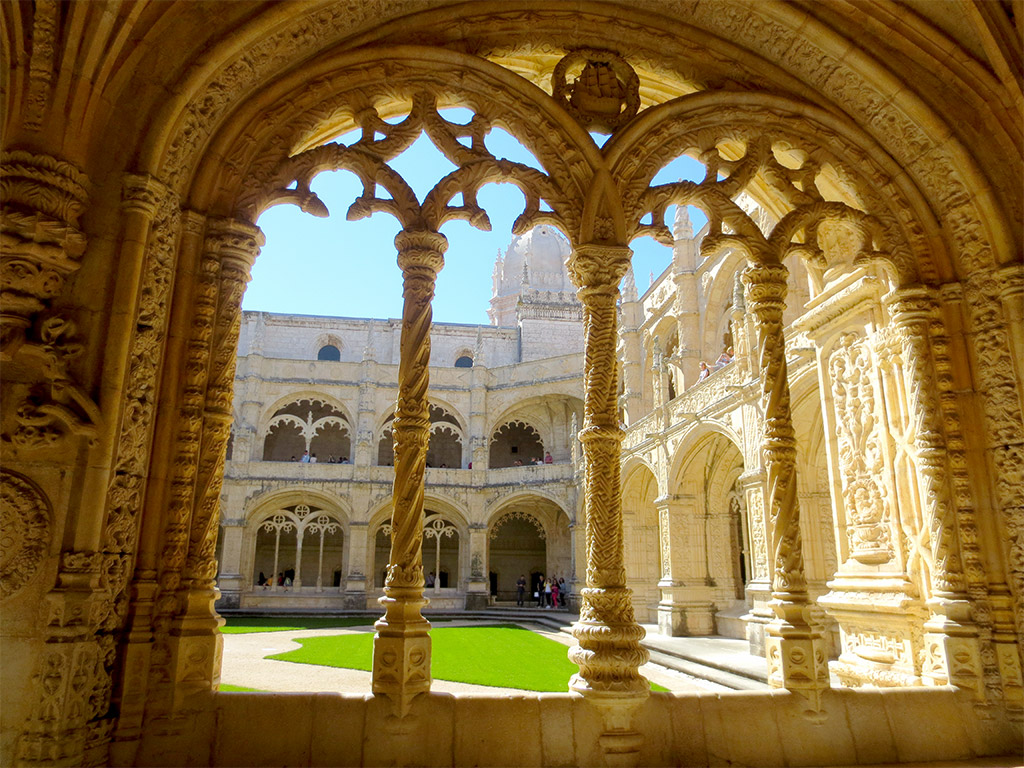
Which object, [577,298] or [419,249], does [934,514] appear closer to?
[577,298]

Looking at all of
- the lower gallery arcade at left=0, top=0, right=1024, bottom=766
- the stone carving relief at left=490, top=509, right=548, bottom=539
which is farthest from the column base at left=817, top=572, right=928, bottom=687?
the stone carving relief at left=490, top=509, right=548, bottom=539

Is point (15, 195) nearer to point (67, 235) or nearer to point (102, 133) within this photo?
point (67, 235)

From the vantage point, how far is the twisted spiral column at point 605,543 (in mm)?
3555

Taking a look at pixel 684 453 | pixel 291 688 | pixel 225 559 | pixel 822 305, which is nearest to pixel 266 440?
pixel 225 559

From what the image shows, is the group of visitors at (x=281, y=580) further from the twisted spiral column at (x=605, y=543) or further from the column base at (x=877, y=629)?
the twisted spiral column at (x=605, y=543)

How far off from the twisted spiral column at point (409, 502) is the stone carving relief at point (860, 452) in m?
3.23

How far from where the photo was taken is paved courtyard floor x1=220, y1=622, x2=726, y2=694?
6.75m

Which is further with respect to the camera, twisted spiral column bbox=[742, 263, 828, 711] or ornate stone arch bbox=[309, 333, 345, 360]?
ornate stone arch bbox=[309, 333, 345, 360]

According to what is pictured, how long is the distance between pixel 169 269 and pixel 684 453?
38.7 ft

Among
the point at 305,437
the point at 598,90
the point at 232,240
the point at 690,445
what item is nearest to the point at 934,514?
the point at 598,90

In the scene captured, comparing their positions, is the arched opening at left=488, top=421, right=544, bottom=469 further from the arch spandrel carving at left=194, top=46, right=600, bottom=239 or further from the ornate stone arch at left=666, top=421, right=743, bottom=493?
the arch spandrel carving at left=194, top=46, right=600, bottom=239

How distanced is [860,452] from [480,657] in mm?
6163

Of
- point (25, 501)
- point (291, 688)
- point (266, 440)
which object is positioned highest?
point (266, 440)

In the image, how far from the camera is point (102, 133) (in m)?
3.57
